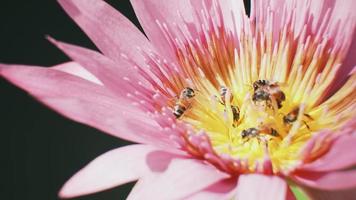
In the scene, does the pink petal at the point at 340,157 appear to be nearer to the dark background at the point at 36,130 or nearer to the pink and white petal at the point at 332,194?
the pink and white petal at the point at 332,194

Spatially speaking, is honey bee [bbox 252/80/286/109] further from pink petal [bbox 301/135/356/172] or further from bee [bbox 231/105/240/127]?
pink petal [bbox 301/135/356/172]

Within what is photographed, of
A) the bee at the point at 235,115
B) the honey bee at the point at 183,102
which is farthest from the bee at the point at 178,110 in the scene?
the bee at the point at 235,115

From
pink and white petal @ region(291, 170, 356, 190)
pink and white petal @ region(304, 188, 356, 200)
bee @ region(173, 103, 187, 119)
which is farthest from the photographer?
bee @ region(173, 103, 187, 119)

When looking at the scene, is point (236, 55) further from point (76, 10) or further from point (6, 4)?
point (6, 4)

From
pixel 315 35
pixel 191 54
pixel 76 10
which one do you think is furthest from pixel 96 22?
pixel 315 35

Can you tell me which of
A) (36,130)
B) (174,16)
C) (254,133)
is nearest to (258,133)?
(254,133)

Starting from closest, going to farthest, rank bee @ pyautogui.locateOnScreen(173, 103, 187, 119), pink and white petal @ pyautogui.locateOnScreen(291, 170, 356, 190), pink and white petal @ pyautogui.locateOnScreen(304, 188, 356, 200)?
1. pink and white petal @ pyautogui.locateOnScreen(291, 170, 356, 190)
2. pink and white petal @ pyautogui.locateOnScreen(304, 188, 356, 200)
3. bee @ pyautogui.locateOnScreen(173, 103, 187, 119)

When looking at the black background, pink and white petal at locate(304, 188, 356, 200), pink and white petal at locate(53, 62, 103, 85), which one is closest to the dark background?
the black background
